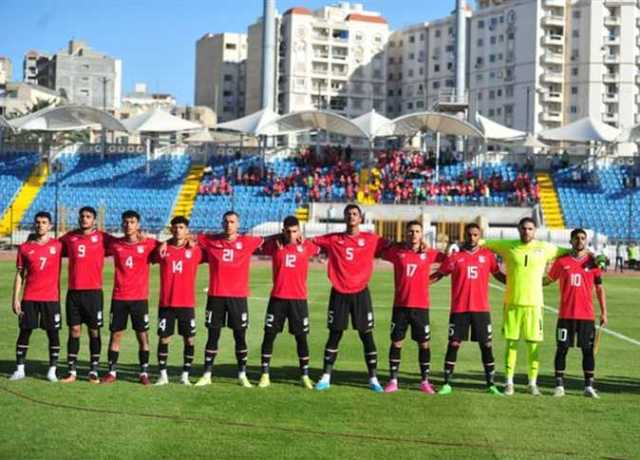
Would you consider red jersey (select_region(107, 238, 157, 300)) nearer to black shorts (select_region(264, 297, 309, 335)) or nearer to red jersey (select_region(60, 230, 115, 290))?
red jersey (select_region(60, 230, 115, 290))

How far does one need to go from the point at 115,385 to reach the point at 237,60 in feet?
395

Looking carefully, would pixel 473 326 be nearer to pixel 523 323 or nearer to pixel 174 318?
pixel 523 323

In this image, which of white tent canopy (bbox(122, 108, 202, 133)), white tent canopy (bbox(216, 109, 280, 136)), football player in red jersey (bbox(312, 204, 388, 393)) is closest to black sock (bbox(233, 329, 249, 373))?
football player in red jersey (bbox(312, 204, 388, 393))

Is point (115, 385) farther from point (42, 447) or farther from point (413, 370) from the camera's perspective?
point (413, 370)

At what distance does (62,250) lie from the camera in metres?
12.7

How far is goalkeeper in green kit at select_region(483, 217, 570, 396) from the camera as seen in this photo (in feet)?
40.8

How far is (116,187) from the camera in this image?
57.3 m

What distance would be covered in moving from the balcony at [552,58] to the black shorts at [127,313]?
9832 centimetres

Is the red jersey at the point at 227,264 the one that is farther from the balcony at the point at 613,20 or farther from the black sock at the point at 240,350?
the balcony at the point at 613,20

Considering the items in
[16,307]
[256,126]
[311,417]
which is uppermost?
[256,126]

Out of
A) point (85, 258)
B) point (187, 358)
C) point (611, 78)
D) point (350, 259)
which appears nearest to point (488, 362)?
point (350, 259)

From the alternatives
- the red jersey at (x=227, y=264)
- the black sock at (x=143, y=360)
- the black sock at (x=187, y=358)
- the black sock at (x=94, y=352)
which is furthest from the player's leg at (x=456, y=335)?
the black sock at (x=94, y=352)

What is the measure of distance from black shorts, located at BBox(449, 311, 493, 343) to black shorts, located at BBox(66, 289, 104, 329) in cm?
431

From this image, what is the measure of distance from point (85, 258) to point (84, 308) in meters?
0.61
